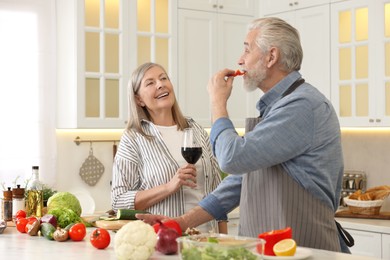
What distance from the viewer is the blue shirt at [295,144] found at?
101 inches

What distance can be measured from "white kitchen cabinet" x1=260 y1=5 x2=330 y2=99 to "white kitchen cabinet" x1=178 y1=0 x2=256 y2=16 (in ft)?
1.66

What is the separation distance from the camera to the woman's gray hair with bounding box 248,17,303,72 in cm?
281

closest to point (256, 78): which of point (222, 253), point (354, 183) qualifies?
point (222, 253)

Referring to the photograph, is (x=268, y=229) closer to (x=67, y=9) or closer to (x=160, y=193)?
(x=160, y=193)

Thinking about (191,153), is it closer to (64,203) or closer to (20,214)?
(64,203)

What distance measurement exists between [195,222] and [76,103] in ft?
7.22

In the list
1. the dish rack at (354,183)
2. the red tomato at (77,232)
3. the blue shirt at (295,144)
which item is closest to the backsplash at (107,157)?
the dish rack at (354,183)

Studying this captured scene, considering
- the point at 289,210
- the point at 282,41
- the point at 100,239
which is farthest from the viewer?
the point at 282,41

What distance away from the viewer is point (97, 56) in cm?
503

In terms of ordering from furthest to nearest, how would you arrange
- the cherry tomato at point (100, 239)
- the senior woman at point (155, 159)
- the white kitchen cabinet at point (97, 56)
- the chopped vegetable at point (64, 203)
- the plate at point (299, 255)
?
the white kitchen cabinet at point (97, 56)
the senior woman at point (155, 159)
the chopped vegetable at point (64, 203)
the cherry tomato at point (100, 239)
the plate at point (299, 255)

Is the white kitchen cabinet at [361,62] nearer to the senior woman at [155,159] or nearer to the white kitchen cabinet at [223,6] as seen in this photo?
the white kitchen cabinet at [223,6]

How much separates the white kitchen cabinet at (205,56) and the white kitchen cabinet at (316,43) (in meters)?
0.56

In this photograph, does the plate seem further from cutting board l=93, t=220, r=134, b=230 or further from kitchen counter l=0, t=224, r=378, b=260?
cutting board l=93, t=220, r=134, b=230

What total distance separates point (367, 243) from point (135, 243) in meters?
2.65
